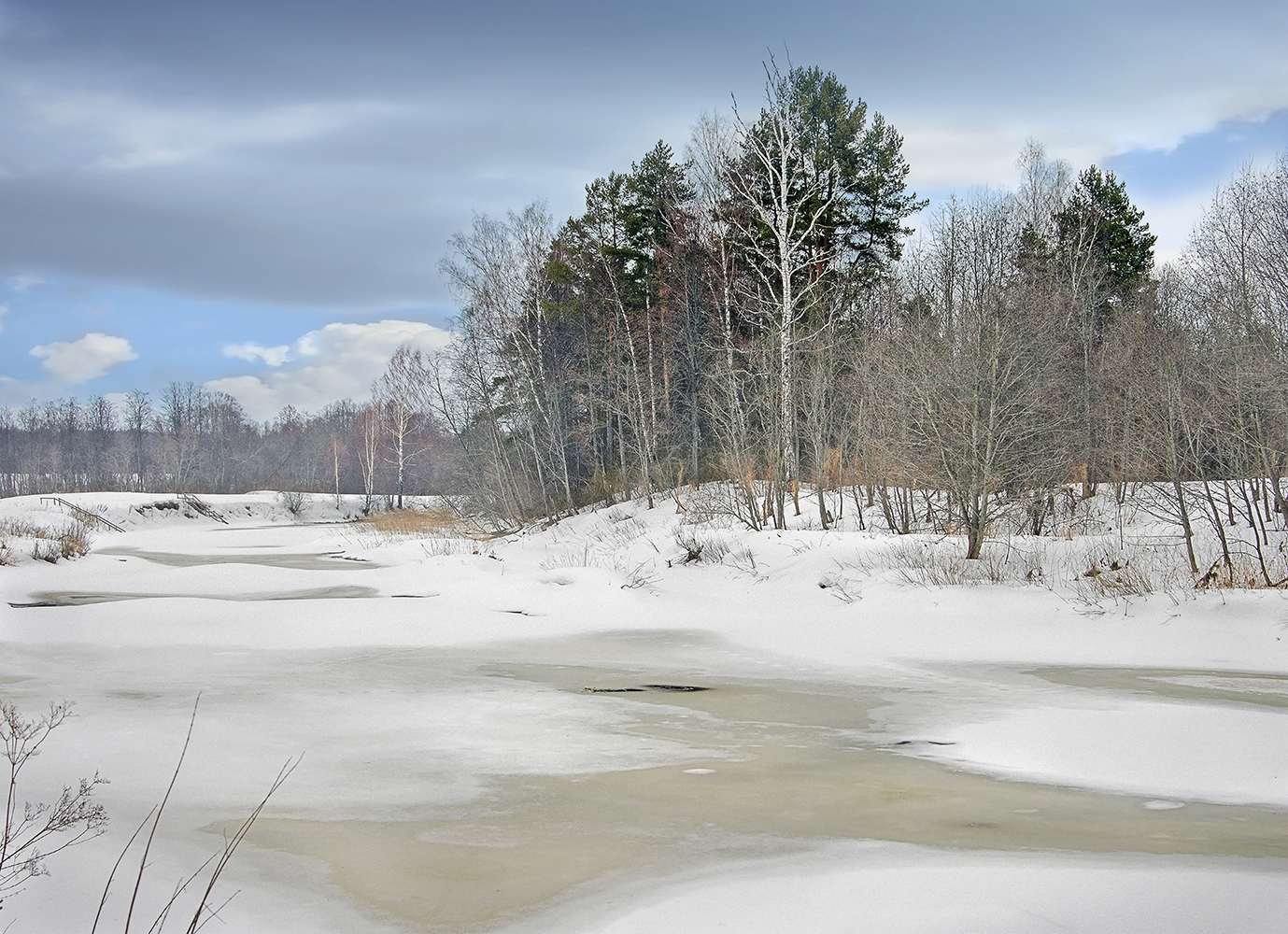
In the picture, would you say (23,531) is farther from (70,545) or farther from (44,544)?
Answer: (44,544)

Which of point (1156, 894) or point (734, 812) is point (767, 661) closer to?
point (734, 812)

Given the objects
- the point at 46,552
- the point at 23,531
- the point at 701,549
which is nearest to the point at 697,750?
the point at 701,549

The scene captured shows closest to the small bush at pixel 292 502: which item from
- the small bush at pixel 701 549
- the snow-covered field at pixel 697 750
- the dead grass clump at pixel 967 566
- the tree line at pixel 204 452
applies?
the tree line at pixel 204 452

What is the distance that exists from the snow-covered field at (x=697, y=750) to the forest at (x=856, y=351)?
125 inches

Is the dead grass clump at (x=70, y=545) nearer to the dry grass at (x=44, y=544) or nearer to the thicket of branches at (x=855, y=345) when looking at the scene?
the dry grass at (x=44, y=544)

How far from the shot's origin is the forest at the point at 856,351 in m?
17.3

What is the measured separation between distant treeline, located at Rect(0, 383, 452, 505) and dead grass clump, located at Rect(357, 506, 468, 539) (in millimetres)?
36076

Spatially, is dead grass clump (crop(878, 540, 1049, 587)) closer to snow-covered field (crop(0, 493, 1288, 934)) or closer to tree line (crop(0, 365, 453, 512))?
snow-covered field (crop(0, 493, 1288, 934))

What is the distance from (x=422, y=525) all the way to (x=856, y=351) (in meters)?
19.7

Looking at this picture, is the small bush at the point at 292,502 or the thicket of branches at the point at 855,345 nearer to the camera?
the thicket of branches at the point at 855,345

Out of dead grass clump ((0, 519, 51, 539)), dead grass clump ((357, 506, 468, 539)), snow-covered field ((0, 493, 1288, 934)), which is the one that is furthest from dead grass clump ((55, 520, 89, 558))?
dead grass clump ((357, 506, 468, 539))

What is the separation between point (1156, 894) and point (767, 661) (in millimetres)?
7905

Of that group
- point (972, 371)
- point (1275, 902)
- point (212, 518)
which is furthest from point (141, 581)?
point (212, 518)

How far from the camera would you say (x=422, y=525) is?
1448 inches
